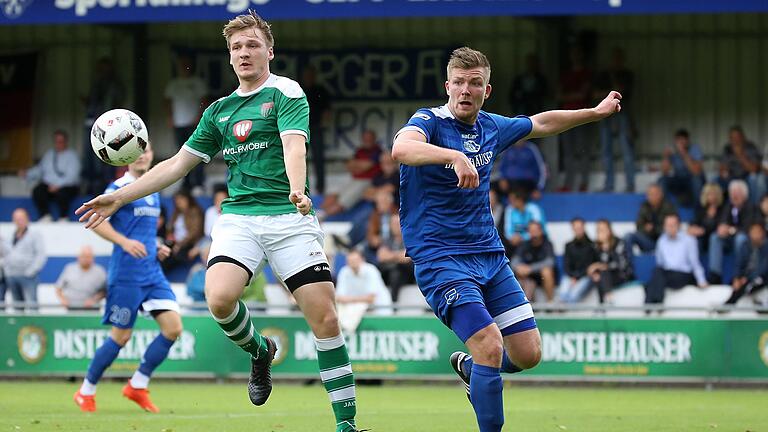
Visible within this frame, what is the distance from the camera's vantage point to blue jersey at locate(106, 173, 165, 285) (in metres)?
12.2

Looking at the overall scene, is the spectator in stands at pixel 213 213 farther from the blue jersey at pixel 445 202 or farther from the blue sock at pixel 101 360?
the blue jersey at pixel 445 202

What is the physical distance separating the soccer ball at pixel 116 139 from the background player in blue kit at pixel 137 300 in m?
2.78

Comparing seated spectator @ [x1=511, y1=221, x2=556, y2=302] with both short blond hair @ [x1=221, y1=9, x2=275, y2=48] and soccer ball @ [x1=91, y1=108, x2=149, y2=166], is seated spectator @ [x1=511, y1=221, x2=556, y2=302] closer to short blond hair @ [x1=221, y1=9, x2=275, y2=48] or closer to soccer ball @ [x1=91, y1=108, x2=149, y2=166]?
soccer ball @ [x1=91, y1=108, x2=149, y2=166]

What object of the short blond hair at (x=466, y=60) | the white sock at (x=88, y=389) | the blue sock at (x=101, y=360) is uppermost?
the short blond hair at (x=466, y=60)

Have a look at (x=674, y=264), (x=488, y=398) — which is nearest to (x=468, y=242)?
(x=488, y=398)

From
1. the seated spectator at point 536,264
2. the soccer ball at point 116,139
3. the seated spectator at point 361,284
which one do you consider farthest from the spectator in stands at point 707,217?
the soccer ball at point 116,139

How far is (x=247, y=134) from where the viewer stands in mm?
8461

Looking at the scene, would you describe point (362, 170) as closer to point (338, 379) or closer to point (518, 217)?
point (518, 217)

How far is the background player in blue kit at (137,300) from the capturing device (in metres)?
12.2

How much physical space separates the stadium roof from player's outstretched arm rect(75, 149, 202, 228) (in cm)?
1012

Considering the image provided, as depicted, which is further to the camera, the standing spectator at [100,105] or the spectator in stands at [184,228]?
the standing spectator at [100,105]

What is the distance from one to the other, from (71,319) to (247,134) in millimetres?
9540

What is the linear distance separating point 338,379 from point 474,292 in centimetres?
109

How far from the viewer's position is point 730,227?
18188 mm
